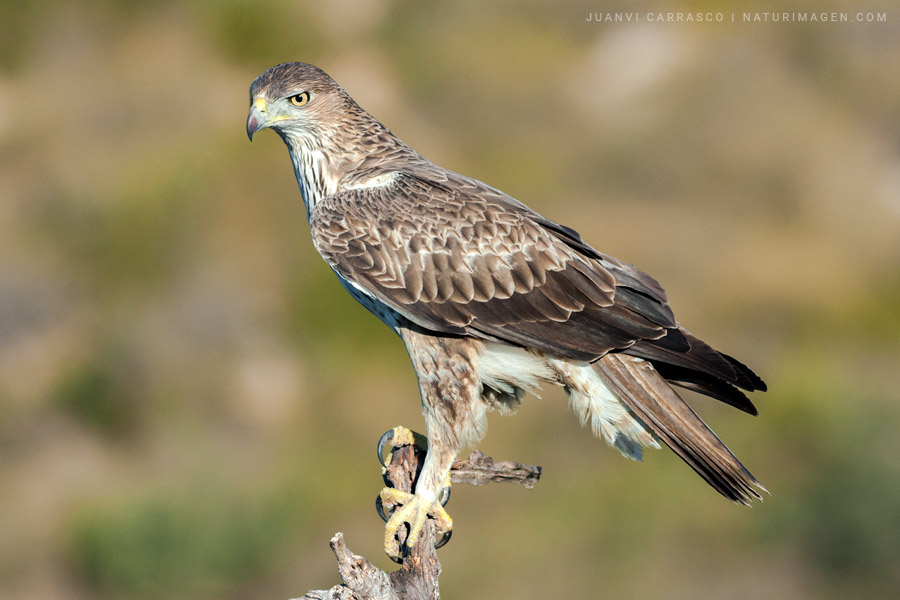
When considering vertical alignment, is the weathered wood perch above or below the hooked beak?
below

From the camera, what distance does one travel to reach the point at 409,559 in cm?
519

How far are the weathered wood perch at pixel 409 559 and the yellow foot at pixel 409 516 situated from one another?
0.06 metres

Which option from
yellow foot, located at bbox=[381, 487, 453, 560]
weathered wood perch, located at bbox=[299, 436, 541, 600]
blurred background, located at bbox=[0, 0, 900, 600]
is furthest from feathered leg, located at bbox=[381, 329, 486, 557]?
blurred background, located at bbox=[0, 0, 900, 600]

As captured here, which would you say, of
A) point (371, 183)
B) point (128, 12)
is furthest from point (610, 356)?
point (128, 12)

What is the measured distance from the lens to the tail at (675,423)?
16.6 feet

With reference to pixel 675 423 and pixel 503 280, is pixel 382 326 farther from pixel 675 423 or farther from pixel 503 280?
pixel 675 423

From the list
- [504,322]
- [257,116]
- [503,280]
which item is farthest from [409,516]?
[257,116]

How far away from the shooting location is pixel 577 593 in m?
11.8

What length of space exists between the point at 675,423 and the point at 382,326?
941 cm

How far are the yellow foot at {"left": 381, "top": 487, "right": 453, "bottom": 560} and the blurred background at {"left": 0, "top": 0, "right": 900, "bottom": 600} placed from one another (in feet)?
20.7

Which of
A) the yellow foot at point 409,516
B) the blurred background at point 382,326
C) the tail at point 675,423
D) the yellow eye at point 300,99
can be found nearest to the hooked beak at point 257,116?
the yellow eye at point 300,99

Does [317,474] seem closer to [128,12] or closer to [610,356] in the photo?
[610,356]

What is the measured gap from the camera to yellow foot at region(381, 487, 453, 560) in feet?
17.5

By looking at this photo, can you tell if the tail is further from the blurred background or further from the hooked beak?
the blurred background
